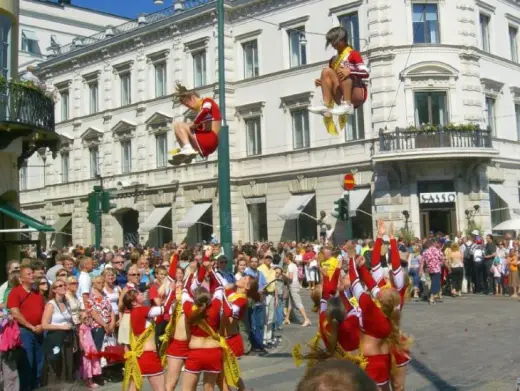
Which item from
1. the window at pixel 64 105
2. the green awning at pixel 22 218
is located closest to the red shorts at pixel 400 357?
the green awning at pixel 22 218

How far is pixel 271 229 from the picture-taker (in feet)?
115

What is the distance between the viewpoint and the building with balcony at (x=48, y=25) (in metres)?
52.4

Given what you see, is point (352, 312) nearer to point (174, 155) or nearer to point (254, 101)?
point (174, 155)

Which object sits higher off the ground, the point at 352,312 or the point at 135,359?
the point at 352,312

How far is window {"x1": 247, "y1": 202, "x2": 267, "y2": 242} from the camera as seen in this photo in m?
36.0

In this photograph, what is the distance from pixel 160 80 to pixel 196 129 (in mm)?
33139

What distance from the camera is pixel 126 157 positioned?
42062mm

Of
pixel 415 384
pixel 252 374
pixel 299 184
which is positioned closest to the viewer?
pixel 415 384

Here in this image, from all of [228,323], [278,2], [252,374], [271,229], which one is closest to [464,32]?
[278,2]

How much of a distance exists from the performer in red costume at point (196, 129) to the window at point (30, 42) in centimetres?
4854

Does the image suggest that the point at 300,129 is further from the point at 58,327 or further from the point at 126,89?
the point at 58,327

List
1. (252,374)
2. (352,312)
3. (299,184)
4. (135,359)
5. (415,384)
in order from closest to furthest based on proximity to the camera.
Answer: (352,312) < (135,359) < (415,384) < (252,374) < (299,184)

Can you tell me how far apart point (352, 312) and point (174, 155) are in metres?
2.60

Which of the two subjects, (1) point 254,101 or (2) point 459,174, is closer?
(2) point 459,174
